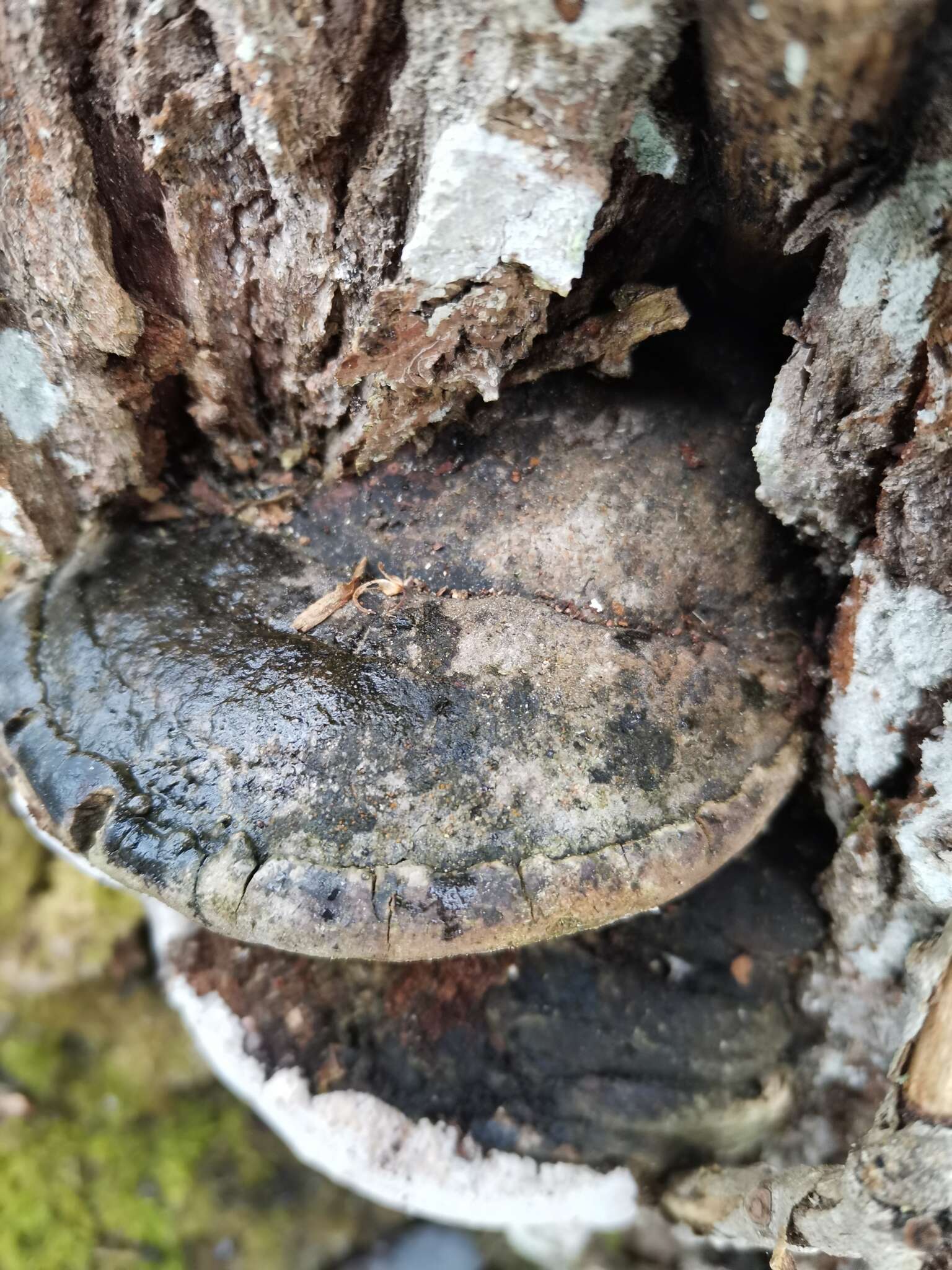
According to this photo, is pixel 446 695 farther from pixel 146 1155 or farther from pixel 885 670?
pixel 146 1155

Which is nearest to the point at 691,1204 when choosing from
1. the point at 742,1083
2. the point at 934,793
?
the point at 742,1083

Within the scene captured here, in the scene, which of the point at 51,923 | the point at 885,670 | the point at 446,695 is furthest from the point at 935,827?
the point at 51,923

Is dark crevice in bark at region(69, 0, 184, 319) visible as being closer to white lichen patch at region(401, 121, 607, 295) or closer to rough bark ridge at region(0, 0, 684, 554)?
rough bark ridge at region(0, 0, 684, 554)

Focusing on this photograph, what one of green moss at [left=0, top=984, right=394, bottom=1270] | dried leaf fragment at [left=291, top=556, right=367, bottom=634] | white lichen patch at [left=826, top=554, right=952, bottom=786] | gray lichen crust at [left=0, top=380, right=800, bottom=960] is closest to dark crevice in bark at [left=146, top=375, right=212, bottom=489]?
gray lichen crust at [left=0, top=380, right=800, bottom=960]

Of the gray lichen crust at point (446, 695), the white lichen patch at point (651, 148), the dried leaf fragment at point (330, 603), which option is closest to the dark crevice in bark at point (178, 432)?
the gray lichen crust at point (446, 695)

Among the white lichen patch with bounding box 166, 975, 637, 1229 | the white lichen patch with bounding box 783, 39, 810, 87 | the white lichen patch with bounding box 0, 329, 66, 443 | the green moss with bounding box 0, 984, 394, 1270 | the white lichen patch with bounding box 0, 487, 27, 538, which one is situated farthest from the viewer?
the green moss with bounding box 0, 984, 394, 1270

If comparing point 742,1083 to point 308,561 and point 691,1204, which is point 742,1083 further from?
point 308,561
